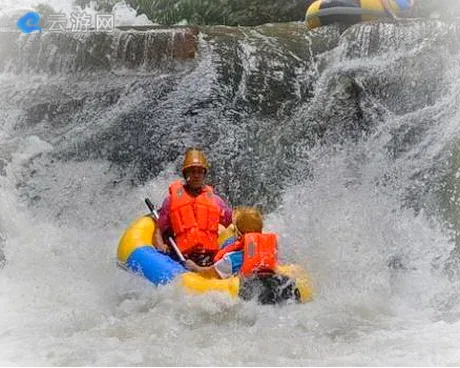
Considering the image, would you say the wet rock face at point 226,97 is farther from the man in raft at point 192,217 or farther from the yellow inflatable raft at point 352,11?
the man in raft at point 192,217

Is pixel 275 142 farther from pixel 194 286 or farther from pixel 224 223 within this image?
pixel 194 286

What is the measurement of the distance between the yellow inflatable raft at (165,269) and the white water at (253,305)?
0.09m

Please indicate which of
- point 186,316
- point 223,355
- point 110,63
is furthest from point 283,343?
point 110,63

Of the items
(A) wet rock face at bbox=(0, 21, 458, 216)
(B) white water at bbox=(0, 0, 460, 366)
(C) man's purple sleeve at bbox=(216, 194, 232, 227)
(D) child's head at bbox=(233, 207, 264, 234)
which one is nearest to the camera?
(B) white water at bbox=(0, 0, 460, 366)

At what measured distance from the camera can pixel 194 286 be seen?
5062mm

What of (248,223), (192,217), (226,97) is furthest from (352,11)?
(248,223)

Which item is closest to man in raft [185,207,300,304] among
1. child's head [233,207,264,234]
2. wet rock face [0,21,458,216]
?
child's head [233,207,264,234]

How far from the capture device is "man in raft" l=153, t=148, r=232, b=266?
18.7 feet

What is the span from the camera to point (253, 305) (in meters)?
4.96

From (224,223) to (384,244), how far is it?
137 centimetres

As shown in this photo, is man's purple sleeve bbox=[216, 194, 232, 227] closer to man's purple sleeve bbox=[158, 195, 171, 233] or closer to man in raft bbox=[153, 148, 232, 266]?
man in raft bbox=[153, 148, 232, 266]

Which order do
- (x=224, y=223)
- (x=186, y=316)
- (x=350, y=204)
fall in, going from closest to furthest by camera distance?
(x=186, y=316)
(x=224, y=223)
(x=350, y=204)

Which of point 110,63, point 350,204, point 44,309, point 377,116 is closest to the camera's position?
point 44,309

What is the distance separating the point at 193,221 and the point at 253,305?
1.04 metres
